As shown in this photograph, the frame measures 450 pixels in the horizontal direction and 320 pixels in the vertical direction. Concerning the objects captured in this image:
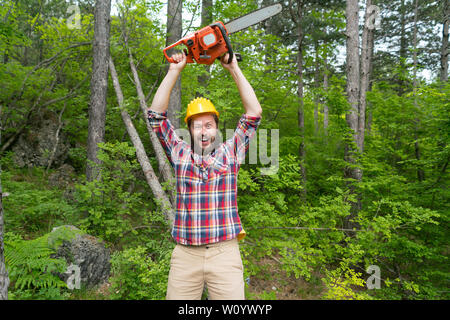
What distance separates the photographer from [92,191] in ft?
13.1

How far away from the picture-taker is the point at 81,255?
356 centimetres

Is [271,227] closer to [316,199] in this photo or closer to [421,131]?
[316,199]

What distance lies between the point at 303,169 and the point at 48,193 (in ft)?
20.5

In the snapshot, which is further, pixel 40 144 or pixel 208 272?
pixel 40 144

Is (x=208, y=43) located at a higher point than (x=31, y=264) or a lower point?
higher

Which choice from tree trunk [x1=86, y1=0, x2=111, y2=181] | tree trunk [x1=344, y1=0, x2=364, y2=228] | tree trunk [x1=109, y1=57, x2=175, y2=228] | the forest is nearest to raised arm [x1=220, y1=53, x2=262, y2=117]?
the forest

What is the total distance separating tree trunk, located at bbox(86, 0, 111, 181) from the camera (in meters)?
5.27

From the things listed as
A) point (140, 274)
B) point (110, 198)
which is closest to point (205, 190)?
point (140, 274)

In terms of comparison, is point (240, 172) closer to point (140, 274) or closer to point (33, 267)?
point (140, 274)

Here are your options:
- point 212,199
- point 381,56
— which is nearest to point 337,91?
point 212,199

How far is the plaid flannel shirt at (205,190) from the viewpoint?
1.75 meters

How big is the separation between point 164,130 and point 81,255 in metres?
2.83

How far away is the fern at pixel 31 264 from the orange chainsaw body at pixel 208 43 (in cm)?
278

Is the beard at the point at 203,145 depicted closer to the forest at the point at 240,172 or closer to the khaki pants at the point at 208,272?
the khaki pants at the point at 208,272
